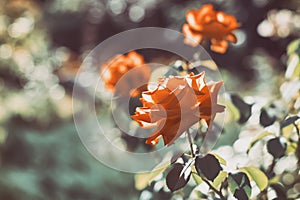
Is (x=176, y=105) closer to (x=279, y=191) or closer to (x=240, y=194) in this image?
(x=240, y=194)

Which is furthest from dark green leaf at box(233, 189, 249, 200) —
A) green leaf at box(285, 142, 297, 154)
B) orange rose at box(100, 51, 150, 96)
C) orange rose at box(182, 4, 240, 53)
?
orange rose at box(182, 4, 240, 53)

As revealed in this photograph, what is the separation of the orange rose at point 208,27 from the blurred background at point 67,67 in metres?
0.66

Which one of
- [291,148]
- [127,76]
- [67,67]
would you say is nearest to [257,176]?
[291,148]

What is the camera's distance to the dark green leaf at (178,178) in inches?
28.9

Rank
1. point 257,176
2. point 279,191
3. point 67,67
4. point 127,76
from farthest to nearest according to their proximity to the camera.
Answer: point 67,67, point 127,76, point 279,191, point 257,176

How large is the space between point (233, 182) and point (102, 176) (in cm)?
130

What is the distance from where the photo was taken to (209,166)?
74cm

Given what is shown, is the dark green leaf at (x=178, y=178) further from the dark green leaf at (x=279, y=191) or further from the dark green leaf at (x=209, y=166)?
the dark green leaf at (x=279, y=191)

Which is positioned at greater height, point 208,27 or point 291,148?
point 208,27

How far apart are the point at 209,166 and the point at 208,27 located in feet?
1.70

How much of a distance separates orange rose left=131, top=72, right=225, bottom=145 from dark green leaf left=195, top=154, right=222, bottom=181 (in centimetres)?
5

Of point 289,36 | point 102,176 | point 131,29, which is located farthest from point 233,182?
point 131,29

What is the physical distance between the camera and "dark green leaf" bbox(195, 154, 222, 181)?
73 cm

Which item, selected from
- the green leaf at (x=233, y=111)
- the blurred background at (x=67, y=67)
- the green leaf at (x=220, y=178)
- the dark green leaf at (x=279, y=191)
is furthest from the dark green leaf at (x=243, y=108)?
the blurred background at (x=67, y=67)
